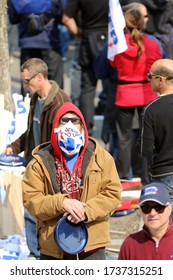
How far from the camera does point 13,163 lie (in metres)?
7.57

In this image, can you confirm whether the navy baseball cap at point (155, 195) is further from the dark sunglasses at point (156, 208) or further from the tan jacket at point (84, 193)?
the tan jacket at point (84, 193)

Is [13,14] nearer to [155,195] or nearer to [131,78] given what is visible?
[131,78]

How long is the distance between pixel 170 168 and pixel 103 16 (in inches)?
160

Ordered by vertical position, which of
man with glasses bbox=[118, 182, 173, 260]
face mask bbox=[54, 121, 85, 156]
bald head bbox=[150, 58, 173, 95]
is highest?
bald head bbox=[150, 58, 173, 95]

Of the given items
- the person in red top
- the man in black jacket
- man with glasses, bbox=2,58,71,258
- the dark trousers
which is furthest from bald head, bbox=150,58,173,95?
the dark trousers

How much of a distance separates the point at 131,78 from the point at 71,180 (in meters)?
3.41

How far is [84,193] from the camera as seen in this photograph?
239 inches

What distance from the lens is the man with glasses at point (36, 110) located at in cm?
737

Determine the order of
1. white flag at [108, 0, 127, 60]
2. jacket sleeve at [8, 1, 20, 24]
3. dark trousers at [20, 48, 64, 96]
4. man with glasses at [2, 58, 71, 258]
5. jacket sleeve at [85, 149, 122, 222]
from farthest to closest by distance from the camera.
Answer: dark trousers at [20, 48, 64, 96] < jacket sleeve at [8, 1, 20, 24] < white flag at [108, 0, 127, 60] < man with glasses at [2, 58, 71, 258] < jacket sleeve at [85, 149, 122, 222]

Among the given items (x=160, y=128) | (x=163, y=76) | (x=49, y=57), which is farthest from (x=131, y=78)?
(x=160, y=128)

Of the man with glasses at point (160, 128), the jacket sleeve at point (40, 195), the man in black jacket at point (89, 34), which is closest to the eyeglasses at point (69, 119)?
the jacket sleeve at point (40, 195)

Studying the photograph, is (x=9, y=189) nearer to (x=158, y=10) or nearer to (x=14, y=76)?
(x=158, y=10)

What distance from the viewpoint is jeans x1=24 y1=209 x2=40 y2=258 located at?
25.1ft

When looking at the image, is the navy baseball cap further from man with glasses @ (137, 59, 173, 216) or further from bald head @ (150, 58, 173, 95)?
bald head @ (150, 58, 173, 95)
